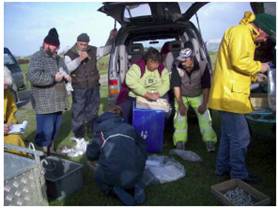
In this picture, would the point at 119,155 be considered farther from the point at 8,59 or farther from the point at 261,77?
the point at 8,59

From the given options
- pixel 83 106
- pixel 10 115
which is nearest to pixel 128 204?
pixel 10 115

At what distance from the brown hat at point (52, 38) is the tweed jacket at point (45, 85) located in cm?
15

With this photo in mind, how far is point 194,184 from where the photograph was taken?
143 inches

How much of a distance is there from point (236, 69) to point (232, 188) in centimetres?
121

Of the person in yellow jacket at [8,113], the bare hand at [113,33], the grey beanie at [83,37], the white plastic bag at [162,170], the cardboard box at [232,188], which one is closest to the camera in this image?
the cardboard box at [232,188]

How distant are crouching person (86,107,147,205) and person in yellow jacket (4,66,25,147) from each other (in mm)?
828

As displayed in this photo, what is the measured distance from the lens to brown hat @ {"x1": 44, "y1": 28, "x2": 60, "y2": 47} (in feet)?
13.7

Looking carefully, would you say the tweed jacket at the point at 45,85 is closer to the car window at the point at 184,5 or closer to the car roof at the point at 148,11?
the car roof at the point at 148,11

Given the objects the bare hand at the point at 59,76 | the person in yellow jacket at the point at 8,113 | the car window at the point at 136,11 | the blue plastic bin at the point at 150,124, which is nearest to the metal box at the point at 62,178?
the person in yellow jacket at the point at 8,113

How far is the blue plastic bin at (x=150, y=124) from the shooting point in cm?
450

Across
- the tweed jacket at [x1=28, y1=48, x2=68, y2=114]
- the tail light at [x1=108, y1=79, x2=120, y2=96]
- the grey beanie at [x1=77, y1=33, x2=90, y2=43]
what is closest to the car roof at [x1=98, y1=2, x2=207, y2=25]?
the grey beanie at [x1=77, y1=33, x2=90, y2=43]

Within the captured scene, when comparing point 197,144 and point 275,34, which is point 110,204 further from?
point 275,34

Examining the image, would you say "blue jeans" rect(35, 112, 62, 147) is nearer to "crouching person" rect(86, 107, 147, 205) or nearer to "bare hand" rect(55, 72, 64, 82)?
"bare hand" rect(55, 72, 64, 82)

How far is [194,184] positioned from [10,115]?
212 cm
